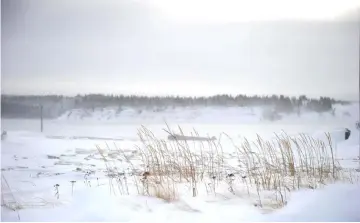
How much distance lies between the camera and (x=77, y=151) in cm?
211

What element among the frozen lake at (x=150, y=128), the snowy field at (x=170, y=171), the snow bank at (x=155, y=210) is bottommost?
the snow bank at (x=155, y=210)

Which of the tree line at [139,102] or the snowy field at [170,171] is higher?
the tree line at [139,102]

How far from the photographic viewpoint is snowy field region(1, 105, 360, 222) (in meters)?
2.08

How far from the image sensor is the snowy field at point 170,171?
2.08 metres

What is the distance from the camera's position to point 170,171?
2.10m

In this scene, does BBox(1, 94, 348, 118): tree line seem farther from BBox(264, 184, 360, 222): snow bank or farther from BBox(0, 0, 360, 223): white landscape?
BBox(264, 184, 360, 222): snow bank

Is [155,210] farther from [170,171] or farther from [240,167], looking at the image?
[240,167]

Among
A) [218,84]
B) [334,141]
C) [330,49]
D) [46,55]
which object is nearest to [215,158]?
[218,84]

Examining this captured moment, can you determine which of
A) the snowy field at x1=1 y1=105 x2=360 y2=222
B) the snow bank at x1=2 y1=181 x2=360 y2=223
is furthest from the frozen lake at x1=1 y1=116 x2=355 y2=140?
the snow bank at x1=2 y1=181 x2=360 y2=223

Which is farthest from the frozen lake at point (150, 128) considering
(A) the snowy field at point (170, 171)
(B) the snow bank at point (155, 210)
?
(B) the snow bank at point (155, 210)

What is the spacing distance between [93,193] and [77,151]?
25 cm

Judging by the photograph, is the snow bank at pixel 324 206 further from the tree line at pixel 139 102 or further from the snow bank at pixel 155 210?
the tree line at pixel 139 102

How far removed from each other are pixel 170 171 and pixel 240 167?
1.29 feet

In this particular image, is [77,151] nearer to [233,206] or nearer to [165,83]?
A: [165,83]
